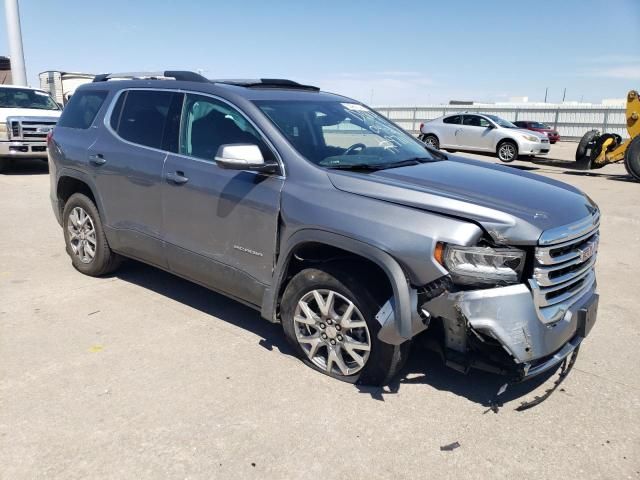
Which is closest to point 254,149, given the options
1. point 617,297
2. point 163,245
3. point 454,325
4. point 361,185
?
point 361,185

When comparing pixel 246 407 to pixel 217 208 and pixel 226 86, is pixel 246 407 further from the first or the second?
pixel 226 86

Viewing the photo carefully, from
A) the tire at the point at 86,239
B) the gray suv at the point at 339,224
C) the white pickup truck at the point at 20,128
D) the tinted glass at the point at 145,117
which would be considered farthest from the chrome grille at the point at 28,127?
the tinted glass at the point at 145,117

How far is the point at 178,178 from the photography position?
4023 mm

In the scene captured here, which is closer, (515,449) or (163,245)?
(515,449)

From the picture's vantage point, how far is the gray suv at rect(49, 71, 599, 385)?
2857mm

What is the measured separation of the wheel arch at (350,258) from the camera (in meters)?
2.92

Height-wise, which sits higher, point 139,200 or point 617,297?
point 139,200

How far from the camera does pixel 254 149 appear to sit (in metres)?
3.41

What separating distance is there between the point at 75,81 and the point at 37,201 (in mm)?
19721

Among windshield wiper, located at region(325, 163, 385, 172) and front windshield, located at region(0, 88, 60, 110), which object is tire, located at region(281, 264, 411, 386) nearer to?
windshield wiper, located at region(325, 163, 385, 172)

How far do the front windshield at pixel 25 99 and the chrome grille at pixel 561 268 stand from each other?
13.2 metres

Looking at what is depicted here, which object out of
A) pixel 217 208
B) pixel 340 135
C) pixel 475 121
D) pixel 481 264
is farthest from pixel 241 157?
pixel 475 121

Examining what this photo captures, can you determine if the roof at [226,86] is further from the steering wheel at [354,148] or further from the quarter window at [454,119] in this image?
the quarter window at [454,119]

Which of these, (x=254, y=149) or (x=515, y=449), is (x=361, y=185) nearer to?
(x=254, y=149)
